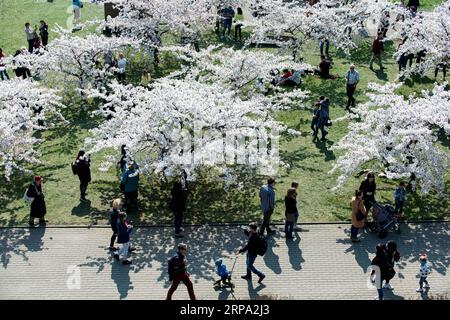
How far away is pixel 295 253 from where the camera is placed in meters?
15.7

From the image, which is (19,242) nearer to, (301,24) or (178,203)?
(178,203)

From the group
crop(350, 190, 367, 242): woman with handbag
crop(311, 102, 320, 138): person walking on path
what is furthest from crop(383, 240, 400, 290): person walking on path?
crop(311, 102, 320, 138): person walking on path

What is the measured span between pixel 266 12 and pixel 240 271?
14.0 metres

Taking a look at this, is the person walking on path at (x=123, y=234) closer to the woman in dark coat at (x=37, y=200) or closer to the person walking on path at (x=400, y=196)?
the woman in dark coat at (x=37, y=200)

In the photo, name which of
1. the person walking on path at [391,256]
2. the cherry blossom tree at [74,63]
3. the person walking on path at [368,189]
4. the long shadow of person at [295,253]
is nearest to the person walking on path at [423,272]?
the person walking on path at [391,256]

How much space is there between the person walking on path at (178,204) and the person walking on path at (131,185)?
1274mm

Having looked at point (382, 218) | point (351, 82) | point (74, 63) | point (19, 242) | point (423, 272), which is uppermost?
point (74, 63)

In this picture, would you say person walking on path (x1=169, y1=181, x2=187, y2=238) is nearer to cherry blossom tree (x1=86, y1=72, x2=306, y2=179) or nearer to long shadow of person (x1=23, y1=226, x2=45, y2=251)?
cherry blossom tree (x1=86, y1=72, x2=306, y2=179)

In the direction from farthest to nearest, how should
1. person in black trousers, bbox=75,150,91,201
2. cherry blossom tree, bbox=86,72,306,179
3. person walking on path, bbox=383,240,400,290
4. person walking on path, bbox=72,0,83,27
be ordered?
1. person walking on path, bbox=72,0,83,27
2. person in black trousers, bbox=75,150,91,201
3. cherry blossom tree, bbox=86,72,306,179
4. person walking on path, bbox=383,240,400,290

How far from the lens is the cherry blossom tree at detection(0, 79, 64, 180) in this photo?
59.8 feet

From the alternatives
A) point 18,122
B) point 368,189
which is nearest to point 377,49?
point 368,189

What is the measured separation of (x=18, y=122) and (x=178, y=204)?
18.3 feet

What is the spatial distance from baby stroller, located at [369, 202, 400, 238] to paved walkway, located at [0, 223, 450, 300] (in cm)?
19

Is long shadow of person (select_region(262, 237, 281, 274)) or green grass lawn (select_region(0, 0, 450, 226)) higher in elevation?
green grass lawn (select_region(0, 0, 450, 226))
